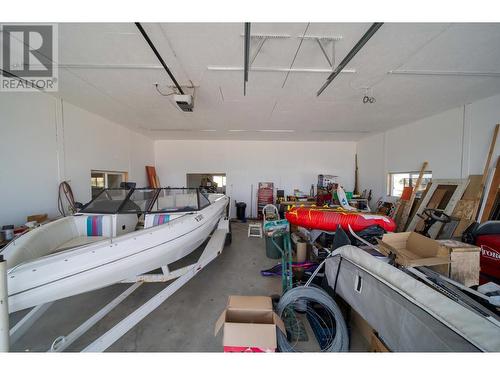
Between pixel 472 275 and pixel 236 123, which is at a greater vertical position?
pixel 236 123

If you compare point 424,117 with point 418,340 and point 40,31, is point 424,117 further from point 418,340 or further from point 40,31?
point 40,31

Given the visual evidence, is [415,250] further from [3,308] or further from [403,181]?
[403,181]

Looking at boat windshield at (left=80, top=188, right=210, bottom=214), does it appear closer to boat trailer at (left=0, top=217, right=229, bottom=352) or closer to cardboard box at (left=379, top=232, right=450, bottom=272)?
boat trailer at (left=0, top=217, right=229, bottom=352)

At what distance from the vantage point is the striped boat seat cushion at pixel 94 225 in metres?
2.03

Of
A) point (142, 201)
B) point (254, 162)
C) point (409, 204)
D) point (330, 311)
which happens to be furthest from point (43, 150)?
point (409, 204)

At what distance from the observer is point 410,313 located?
996mm

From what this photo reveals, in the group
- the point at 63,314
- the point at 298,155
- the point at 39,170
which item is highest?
the point at 298,155

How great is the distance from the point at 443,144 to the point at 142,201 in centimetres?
580

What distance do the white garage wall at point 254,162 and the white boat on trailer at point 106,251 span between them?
3.77 m

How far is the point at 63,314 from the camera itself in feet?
6.21

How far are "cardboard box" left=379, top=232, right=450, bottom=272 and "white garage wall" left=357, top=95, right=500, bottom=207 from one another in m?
2.72

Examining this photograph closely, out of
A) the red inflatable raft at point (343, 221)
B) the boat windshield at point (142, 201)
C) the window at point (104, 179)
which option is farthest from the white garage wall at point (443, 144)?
the window at point (104, 179)

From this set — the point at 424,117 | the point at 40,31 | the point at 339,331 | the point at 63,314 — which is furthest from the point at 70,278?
the point at 424,117

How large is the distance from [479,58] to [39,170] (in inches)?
246
